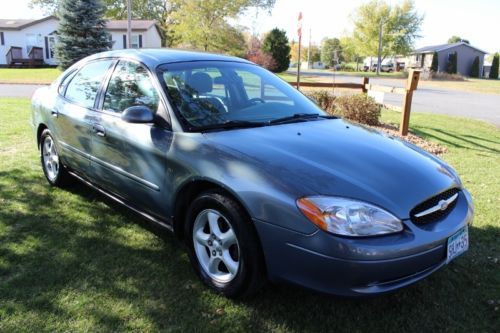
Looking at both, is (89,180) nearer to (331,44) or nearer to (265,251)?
(265,251)

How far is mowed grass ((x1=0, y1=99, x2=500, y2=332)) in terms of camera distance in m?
2.87

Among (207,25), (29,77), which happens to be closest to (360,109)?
(29,77)

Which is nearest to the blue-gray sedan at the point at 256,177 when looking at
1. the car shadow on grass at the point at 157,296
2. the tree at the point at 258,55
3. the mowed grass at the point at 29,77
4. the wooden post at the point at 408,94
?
the car shadow on grass at the point at 157,296

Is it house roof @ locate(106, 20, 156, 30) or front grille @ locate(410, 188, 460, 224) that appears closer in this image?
front grille @ locate(410, 188, 460, 224)

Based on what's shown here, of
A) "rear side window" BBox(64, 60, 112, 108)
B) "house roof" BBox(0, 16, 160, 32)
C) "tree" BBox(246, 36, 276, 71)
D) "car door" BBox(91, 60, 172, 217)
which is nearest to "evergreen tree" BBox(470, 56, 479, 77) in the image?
"tree" BBox(246, 36, 276, 71)

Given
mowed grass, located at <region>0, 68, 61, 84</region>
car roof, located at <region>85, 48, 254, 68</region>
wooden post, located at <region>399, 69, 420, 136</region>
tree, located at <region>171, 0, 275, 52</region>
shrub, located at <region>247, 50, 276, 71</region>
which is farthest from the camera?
shrub, located at <region>247, 50, 276, 71</region>

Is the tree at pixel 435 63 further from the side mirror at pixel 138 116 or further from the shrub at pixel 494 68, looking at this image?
the side mirror at pixel 138 116

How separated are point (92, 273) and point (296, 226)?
1731 millimetres

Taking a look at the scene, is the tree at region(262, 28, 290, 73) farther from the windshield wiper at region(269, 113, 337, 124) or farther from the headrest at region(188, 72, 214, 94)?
the headrest at region(188, 72, 214, 94)

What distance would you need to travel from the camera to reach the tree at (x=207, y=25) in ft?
120

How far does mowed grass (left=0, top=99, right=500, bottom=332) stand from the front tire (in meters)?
0.15

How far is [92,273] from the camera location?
3406mm

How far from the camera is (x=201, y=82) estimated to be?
3.78 metres

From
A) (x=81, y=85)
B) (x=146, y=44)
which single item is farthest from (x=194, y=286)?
(x=146, y=44)
